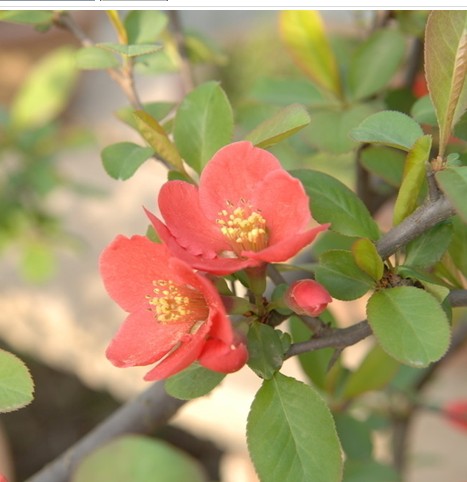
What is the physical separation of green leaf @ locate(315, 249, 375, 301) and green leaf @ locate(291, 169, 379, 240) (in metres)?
0.02

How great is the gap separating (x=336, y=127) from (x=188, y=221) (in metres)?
0.24

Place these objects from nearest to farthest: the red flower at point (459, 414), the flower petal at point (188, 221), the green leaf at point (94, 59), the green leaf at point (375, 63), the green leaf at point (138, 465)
A: the green leaf at point (138, 465) → the flower petal at point (188, 221) → the green leaf at point (94, 59) → the green leaf at point (375, 63) → the red flower at point (459, 414)

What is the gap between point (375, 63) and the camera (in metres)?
0.70

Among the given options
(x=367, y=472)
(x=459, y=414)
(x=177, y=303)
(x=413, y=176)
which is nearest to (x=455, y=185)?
(x=413, y=176)

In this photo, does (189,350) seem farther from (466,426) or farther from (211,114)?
(466,426)

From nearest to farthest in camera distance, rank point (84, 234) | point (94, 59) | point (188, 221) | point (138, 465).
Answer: point (138, 465) < point (188, 221) < point (94, 59) < point (84, 234)

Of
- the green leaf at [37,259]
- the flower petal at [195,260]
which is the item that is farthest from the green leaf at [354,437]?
the green leaf at [37,259]

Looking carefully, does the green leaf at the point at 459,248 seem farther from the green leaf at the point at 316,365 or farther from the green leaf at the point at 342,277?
the green leaf at the point at 316,365

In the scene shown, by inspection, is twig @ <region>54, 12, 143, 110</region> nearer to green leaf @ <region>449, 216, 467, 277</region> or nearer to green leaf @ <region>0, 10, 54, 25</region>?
green leaf @ <region>0, 10, 54, 25</region>

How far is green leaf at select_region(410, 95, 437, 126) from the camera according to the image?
0.51 m

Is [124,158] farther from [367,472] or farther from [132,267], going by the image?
[367,472]

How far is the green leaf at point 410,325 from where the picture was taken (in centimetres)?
39

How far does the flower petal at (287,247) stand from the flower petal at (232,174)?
4 cm

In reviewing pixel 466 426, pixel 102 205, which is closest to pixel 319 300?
pixel 466 426
